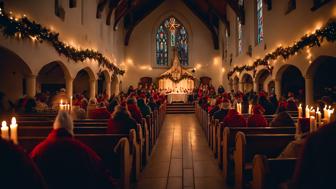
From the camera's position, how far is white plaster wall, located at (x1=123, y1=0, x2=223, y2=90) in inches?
915

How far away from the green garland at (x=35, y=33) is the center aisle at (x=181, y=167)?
427cm

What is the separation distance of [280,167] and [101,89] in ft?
57.7

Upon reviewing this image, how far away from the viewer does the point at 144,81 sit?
22641mm

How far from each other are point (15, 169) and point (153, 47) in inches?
889

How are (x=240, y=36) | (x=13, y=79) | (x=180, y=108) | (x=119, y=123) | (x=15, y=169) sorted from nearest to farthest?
(x=15, y=169) < (x=119, y=123) < (x=13, y=79) < (x=180, y=108) < (x=240, y=36)

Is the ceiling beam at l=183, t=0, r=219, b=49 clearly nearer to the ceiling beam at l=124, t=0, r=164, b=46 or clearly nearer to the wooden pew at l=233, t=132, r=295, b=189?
the ceiling beam at l=124, t=0, r=164, b=46

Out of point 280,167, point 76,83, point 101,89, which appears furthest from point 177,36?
point 280,167

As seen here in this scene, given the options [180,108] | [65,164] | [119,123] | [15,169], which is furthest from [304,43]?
[180,108]

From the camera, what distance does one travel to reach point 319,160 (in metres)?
1.49

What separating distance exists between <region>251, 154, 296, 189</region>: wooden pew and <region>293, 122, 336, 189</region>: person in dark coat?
742 millimetres

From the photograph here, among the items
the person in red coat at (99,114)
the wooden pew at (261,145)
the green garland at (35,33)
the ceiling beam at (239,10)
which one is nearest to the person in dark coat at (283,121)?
the wooden pew at (261,145)

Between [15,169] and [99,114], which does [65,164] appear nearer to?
[15,169]

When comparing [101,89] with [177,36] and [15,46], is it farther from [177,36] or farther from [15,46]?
[15,46]

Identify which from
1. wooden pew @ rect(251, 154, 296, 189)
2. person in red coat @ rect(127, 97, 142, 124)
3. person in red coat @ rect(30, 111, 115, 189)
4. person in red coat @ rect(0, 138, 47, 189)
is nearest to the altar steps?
person in red coat @ rect(127, 97, 142, 124)
